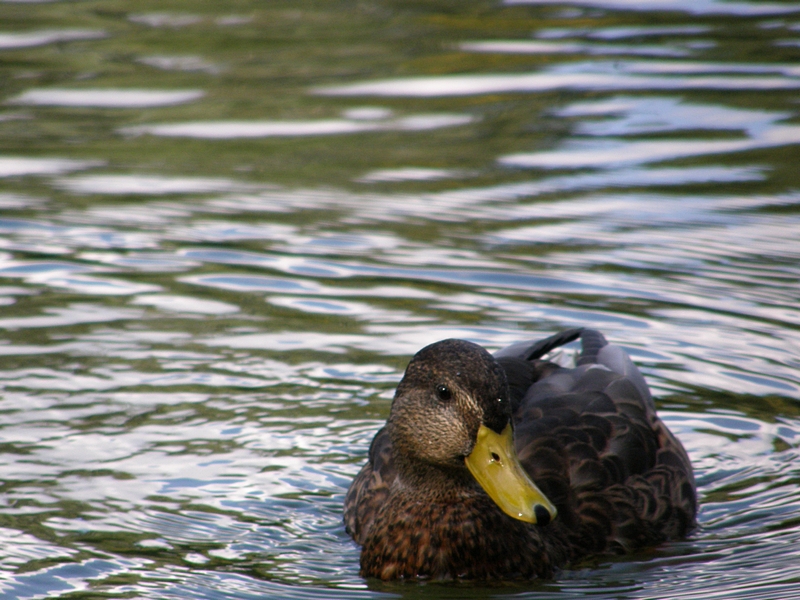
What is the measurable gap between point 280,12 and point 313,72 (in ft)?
7.20

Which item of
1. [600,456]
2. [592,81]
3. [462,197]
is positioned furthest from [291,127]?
[600,456]

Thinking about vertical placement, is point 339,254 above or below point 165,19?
below

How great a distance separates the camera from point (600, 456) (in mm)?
5957

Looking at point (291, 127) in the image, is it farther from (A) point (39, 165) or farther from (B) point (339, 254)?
(B) point (339, 254)

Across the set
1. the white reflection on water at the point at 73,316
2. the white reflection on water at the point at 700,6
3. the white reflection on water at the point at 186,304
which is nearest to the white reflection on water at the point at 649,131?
the white reflection on water at the point at 700,6

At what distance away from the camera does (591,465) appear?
A: 5.89 metres

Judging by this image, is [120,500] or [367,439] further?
[367,439]

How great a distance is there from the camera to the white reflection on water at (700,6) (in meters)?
15.3

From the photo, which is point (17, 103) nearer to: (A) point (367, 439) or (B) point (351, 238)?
(B) point (351, 238)

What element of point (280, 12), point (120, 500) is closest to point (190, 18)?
point (280, 12)

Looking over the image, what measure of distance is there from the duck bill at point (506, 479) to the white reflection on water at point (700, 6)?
11.2 meters

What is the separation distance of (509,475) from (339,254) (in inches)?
178

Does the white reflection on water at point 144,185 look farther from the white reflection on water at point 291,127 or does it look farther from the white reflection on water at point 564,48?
the white reflection on water at point 564,48

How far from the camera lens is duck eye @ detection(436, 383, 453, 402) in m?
5.32
